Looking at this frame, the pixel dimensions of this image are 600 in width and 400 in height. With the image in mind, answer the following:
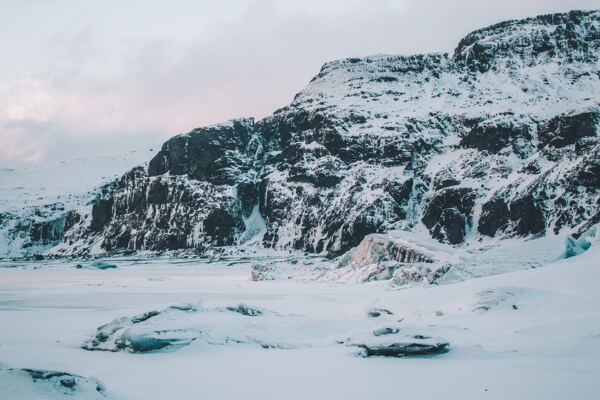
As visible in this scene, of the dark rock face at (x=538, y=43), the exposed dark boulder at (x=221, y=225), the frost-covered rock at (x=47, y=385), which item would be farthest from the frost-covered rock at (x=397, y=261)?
the dark rock face at (x=538, y=43)

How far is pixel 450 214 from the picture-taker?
3757 inches

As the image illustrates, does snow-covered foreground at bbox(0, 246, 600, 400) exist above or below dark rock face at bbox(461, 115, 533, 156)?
below

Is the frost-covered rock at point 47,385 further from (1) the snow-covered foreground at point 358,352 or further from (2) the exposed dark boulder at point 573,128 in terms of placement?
(2) the exposed dark boulder at point 573,128

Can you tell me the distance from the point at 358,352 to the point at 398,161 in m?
106

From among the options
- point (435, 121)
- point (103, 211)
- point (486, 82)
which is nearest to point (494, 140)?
point (435, 121)

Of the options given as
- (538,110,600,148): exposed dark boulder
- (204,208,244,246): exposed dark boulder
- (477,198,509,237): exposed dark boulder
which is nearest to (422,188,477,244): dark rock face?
(477,198,509,237): exposed dark boulder

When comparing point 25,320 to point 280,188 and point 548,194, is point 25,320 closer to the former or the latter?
point 548,194

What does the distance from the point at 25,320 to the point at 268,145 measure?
421ft

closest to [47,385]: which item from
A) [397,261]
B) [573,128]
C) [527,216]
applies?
[397,261]

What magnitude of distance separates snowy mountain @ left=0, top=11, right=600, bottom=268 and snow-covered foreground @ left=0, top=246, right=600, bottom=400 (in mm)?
72159

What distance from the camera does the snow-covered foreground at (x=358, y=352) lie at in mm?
7473

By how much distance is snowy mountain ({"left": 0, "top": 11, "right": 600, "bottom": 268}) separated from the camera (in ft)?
294

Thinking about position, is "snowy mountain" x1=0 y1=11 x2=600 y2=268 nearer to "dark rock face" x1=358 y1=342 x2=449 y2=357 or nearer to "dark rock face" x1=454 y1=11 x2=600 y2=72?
"dark rock face" x1=454 y1=11 x2=600 y2=72

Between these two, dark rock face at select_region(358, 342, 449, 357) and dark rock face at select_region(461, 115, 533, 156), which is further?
dark rock face at select_region(461, 115, 533, 156)
